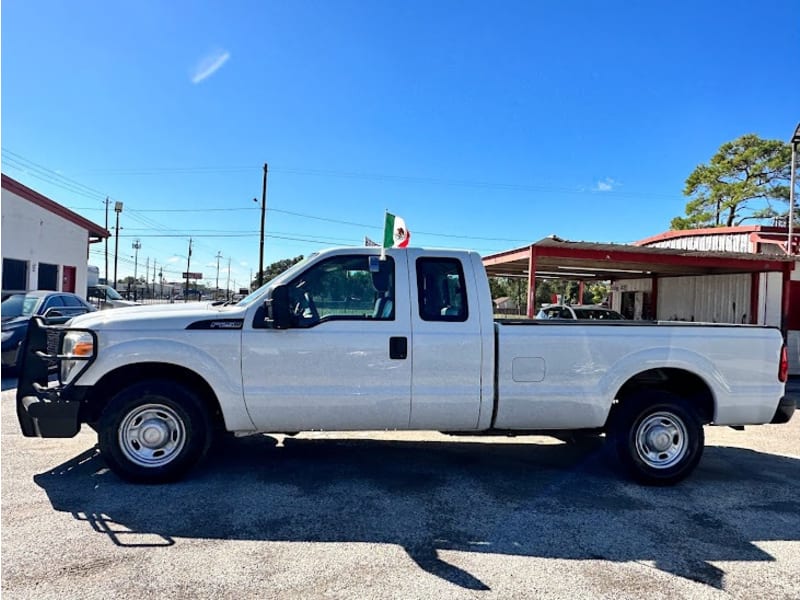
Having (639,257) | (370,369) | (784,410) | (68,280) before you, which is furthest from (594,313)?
(68,280)

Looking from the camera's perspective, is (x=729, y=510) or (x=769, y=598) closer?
(x=769, y=598)

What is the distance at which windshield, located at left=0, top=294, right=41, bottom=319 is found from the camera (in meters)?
10.2

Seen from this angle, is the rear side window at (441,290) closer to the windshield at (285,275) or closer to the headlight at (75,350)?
the windshield at (285,275)

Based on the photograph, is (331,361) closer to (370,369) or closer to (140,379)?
(370,369)

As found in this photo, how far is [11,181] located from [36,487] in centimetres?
1777

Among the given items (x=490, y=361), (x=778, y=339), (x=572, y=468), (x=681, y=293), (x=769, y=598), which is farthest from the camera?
(x=681, y=293)

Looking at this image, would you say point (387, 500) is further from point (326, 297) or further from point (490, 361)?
point (326, 297)

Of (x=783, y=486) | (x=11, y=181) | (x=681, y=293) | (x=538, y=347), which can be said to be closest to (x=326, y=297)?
(x=538, y=347)

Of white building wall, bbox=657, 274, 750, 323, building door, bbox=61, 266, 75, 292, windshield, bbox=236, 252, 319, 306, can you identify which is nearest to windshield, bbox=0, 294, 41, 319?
windshield, bbox=236, 252, 319, 306

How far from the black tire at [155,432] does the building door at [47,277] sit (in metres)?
18.8

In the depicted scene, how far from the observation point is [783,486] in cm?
507

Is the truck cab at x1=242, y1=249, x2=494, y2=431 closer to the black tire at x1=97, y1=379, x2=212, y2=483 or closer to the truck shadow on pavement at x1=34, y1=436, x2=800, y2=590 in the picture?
the black tire at x1=97, y1=379, x2=212, y2=483

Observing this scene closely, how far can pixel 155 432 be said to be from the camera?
449cm

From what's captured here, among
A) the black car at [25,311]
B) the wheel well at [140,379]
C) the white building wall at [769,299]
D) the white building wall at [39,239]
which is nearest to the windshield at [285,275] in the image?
the wheel well at [140,379]
